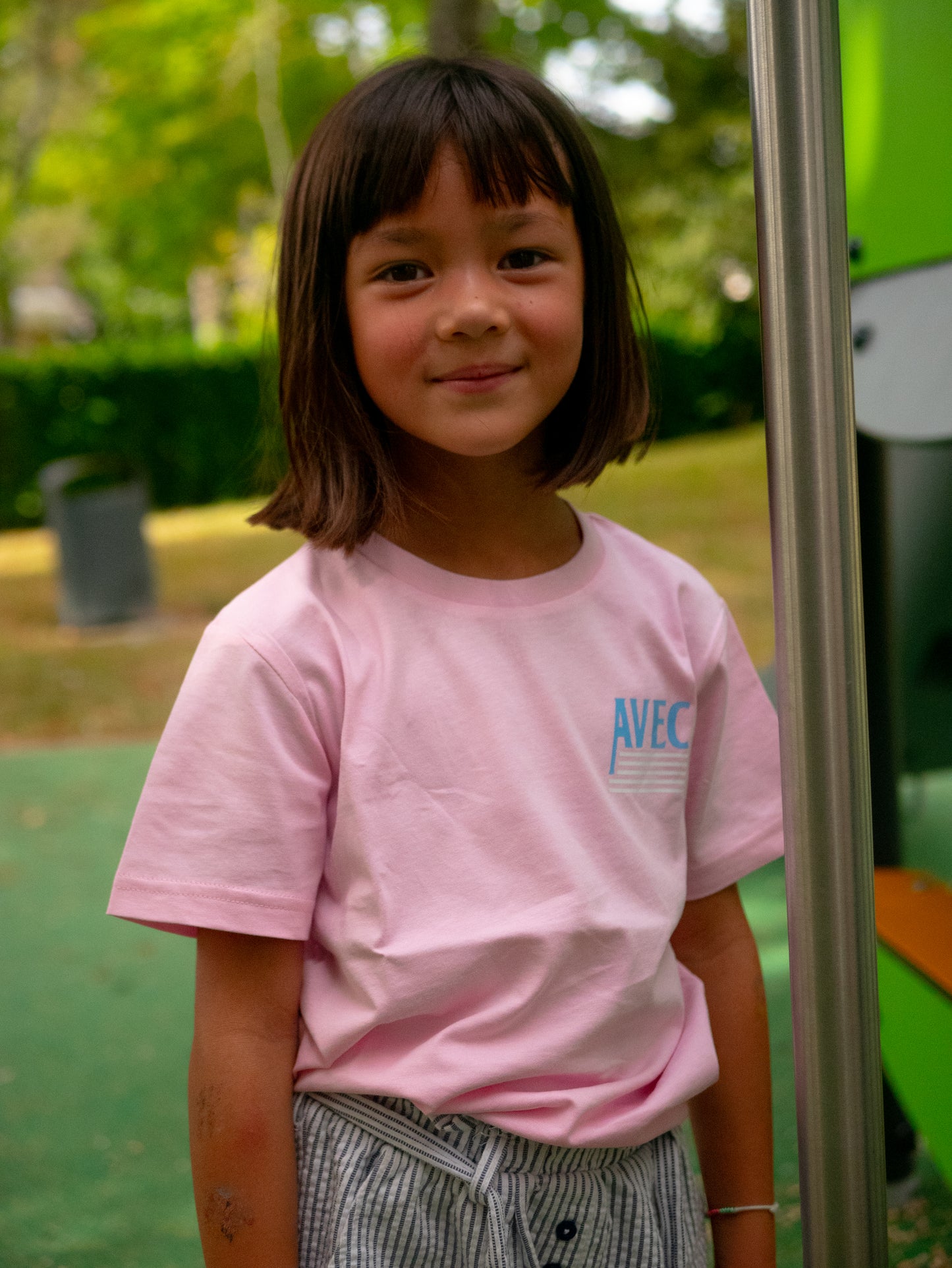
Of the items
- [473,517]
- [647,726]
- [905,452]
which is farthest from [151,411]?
[647,726]

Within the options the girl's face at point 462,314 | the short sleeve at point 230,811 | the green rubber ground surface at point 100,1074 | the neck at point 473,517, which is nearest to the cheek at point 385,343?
the girl's face at point 462,314

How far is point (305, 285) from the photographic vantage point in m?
1.21

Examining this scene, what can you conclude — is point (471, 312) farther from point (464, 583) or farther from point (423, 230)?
→ point (464, 583)

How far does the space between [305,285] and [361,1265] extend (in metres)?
0.82

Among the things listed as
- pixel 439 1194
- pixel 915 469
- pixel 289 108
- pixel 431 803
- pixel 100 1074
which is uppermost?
pixel 289 108

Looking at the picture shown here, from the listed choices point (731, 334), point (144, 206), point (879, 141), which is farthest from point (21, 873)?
point (144, 206)

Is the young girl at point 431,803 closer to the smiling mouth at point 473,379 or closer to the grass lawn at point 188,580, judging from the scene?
the smiling mouth at point 473,379

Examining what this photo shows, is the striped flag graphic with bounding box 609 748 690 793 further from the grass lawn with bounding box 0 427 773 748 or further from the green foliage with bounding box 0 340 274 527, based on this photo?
the green foliage with bounding box 0 340 274 527

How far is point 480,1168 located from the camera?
1.12 metres

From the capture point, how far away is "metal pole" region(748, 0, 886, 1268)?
0.74 m

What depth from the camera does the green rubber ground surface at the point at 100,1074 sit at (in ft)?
7.63

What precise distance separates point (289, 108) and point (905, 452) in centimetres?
1674

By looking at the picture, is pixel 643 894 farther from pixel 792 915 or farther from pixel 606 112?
pixel 606 112

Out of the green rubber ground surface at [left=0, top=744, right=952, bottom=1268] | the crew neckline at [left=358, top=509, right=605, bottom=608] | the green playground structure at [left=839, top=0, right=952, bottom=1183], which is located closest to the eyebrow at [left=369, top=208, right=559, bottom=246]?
the crew neckline at [left=358, top=509, right=605, bottom=608]
